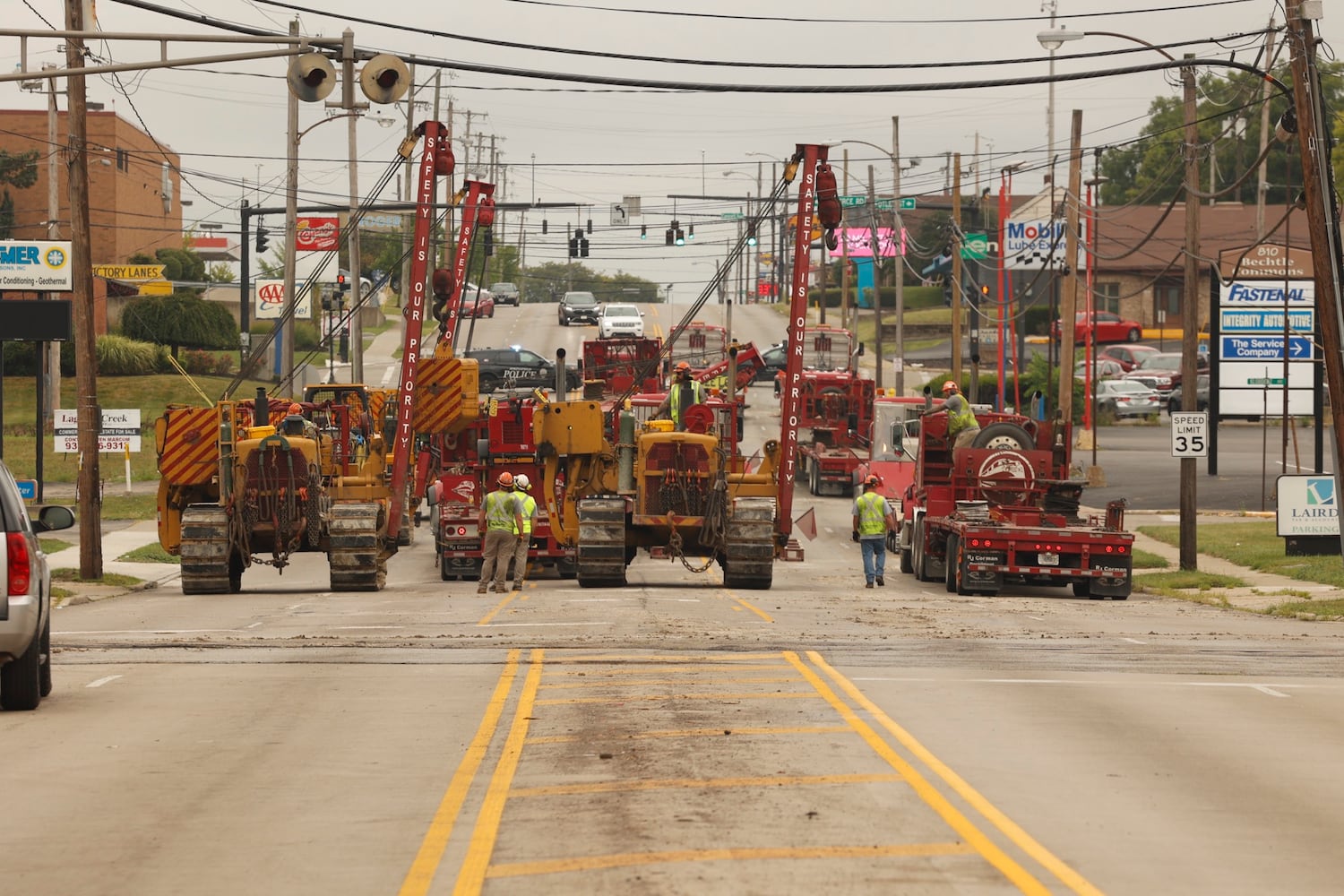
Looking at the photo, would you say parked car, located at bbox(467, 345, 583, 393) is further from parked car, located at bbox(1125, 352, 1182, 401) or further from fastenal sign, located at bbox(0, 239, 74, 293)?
parked car, located at bbox(1125, 352, 1182, 401)

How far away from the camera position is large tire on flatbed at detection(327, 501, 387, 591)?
28.2m

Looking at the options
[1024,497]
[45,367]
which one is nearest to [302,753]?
[1024,497]

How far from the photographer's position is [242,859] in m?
8.70

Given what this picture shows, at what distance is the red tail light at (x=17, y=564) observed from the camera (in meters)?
13.0

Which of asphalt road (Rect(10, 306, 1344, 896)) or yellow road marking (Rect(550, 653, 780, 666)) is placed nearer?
asphalt road (Rect(10, 306, 1344, 896))

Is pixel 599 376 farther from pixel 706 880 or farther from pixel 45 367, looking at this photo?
pixel 706 880

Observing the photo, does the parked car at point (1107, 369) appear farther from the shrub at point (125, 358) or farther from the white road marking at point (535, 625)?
the white road marking at point (535, 625)

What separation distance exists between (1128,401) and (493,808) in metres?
64.4

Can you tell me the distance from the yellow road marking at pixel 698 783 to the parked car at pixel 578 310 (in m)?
85.4

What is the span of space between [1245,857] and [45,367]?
54.7 meters

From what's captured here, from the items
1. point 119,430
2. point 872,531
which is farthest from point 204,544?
point 119,430

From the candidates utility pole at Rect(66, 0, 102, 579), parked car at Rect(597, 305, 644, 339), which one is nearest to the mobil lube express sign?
parked car at Rect(597, 305, 644, 339)

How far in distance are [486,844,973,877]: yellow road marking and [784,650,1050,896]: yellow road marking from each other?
154 millimetres

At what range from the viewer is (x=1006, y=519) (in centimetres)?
2998
